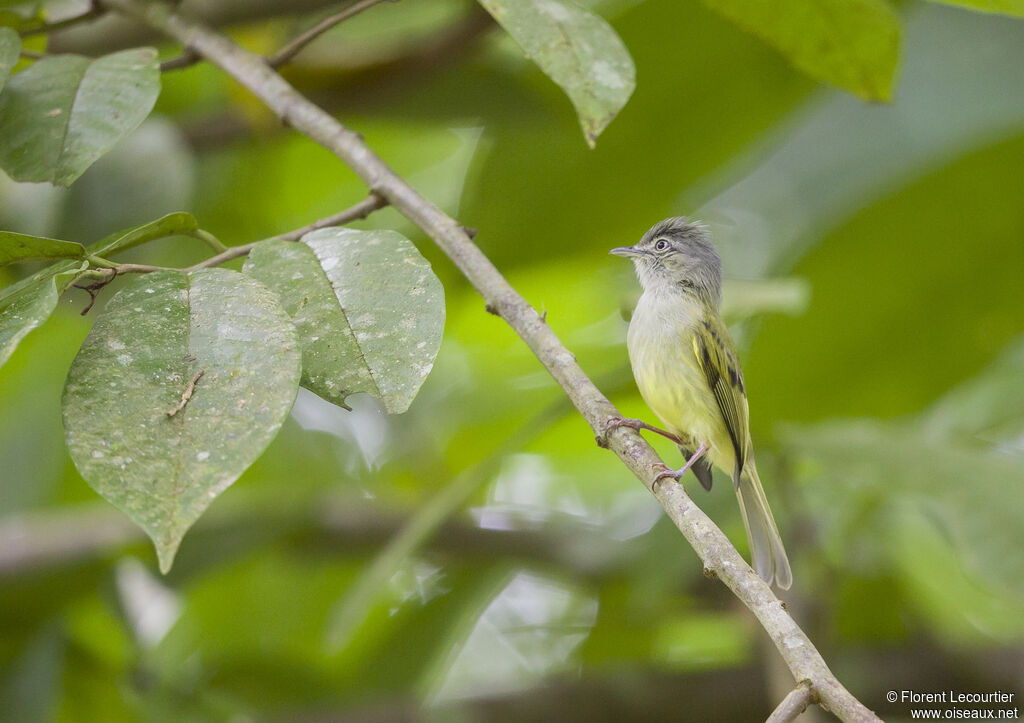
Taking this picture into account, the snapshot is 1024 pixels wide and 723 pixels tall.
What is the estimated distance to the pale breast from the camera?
2561mm

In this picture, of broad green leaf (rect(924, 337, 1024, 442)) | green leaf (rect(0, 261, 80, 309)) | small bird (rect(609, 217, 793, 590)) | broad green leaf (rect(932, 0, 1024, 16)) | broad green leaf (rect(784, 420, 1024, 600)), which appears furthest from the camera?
broad green leaf (rect(924, 337, 1024, 442))

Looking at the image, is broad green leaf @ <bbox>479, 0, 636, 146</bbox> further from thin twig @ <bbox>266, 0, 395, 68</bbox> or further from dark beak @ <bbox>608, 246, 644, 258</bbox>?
dark beak @ <bbox>608, 246, 644, 258</bbox>

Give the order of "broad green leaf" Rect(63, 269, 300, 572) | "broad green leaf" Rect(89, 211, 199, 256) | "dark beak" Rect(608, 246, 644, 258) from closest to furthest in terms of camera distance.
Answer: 1. "broad green leaf" Rect(63, 269, 300, 572)
2. "broad green leaf" Rect(89, 211, 199, 256)
3. "dark beak" Rect(608, 246, 644, 258)

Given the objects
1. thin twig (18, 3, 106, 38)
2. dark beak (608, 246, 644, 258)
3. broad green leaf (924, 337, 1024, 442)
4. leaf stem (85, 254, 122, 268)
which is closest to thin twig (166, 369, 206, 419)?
leaf stem (85, 254, 122, 268)

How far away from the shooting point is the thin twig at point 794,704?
916 mm

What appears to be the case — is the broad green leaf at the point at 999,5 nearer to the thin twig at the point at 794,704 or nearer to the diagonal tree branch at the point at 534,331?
the diagonal tree branch at the point at 534,331

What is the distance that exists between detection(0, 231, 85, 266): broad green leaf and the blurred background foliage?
4.16ft

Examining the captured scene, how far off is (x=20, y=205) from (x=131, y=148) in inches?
12.7

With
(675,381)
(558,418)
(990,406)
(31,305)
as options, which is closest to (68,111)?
(31,305)

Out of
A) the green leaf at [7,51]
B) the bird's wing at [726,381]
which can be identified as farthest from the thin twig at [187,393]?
the bird's wing at [726,381]

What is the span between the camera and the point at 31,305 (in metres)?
1.15

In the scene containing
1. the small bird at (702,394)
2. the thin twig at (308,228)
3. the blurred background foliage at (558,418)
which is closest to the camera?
the thin twig at (308,228)

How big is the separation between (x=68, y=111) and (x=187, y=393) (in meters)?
0.77

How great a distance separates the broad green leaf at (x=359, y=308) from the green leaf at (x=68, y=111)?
0.36 m
